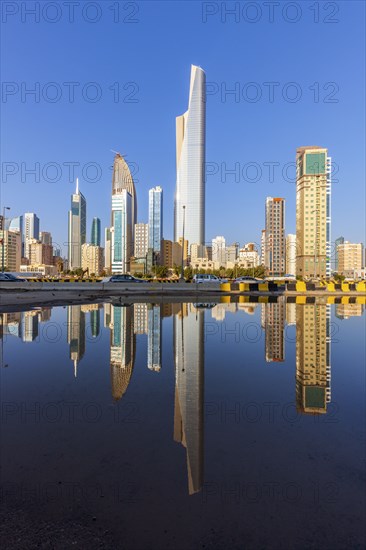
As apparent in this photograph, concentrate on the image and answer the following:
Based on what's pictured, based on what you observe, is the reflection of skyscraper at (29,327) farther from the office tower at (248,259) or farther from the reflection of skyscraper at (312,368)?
the office tower at (248,259)

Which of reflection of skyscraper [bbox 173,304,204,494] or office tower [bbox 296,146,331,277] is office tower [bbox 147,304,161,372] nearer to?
reflection of skyscraper [bbox 173,304,204,494]

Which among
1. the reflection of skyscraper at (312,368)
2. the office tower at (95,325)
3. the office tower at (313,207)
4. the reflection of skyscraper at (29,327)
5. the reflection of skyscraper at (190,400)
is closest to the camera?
the reflection of skyscraper at (190,400)

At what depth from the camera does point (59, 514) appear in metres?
2.22

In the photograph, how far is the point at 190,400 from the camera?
428cm

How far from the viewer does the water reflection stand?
365cm

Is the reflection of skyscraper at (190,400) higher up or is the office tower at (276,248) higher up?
the office tower at (276,248)

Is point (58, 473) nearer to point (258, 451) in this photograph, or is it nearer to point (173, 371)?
point (258, 451)

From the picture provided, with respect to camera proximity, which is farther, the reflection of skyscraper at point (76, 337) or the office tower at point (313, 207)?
the office tower at point (313, 207)

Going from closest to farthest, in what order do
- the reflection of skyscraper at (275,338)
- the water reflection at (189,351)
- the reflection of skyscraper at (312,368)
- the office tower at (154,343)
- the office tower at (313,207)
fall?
1. the water reflection at (189,351)
2. the reflection of skyscraper at (312,368)
3. the office tower at (154,343)
4. the reflection of skyscraper at (275,338)
5. the office tower at (313,207)

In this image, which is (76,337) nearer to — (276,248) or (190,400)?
(190,400)

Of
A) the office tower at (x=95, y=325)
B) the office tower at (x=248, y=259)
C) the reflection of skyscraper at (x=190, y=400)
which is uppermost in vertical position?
the office tower at (x=248, y=259)

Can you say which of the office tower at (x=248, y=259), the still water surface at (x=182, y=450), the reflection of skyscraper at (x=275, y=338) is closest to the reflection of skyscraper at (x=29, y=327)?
the still water surface at (x=182, y=450)

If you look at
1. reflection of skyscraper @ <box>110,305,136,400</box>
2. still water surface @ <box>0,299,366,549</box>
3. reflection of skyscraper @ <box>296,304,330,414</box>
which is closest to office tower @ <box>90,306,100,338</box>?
reflection of skyscraper @ <box>110,305,136,400</box>

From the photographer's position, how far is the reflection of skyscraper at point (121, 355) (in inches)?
193
